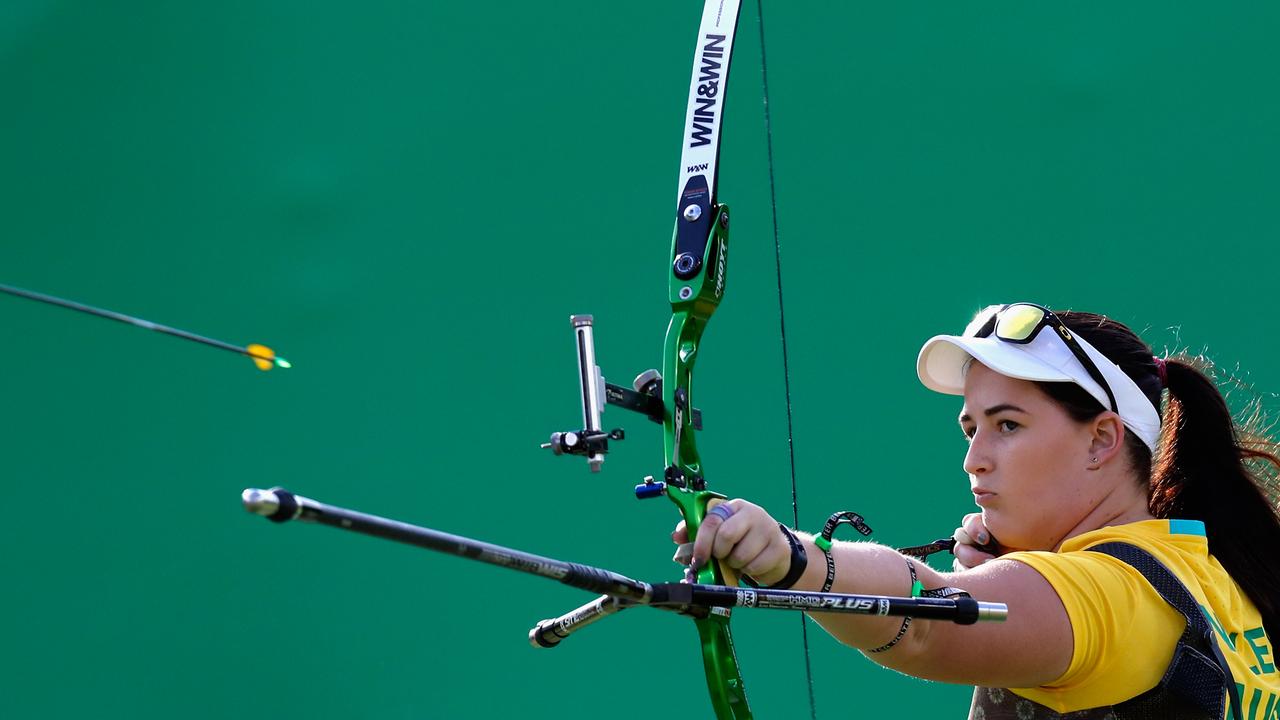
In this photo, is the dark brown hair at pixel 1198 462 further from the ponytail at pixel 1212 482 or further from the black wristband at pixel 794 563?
the black wristband at pixel 794 563

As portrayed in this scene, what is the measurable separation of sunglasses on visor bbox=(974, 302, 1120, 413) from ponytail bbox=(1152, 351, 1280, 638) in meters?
0.18

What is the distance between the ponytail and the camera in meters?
1.77

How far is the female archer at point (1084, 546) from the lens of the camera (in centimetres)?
142

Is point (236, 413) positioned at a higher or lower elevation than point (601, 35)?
lower

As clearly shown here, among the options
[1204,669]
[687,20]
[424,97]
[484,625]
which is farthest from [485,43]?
[1204,669]

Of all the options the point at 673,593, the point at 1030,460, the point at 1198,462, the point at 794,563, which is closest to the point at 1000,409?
the point at 1030,460

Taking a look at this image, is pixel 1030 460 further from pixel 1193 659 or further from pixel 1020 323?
pixel 1193 659

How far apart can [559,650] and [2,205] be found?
1583 millimetres

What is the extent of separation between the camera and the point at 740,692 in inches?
62.5

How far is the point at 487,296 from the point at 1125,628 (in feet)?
6.08

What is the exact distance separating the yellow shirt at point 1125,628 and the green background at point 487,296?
4.12 feet

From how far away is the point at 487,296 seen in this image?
3.06 metres

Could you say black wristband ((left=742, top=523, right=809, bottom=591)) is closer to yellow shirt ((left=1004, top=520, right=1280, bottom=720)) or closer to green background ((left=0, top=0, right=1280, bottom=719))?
yellow shirt ((left=1004, top=520, right=1280, bottom=720))

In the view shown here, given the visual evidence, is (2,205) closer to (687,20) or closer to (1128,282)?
(687,20)
